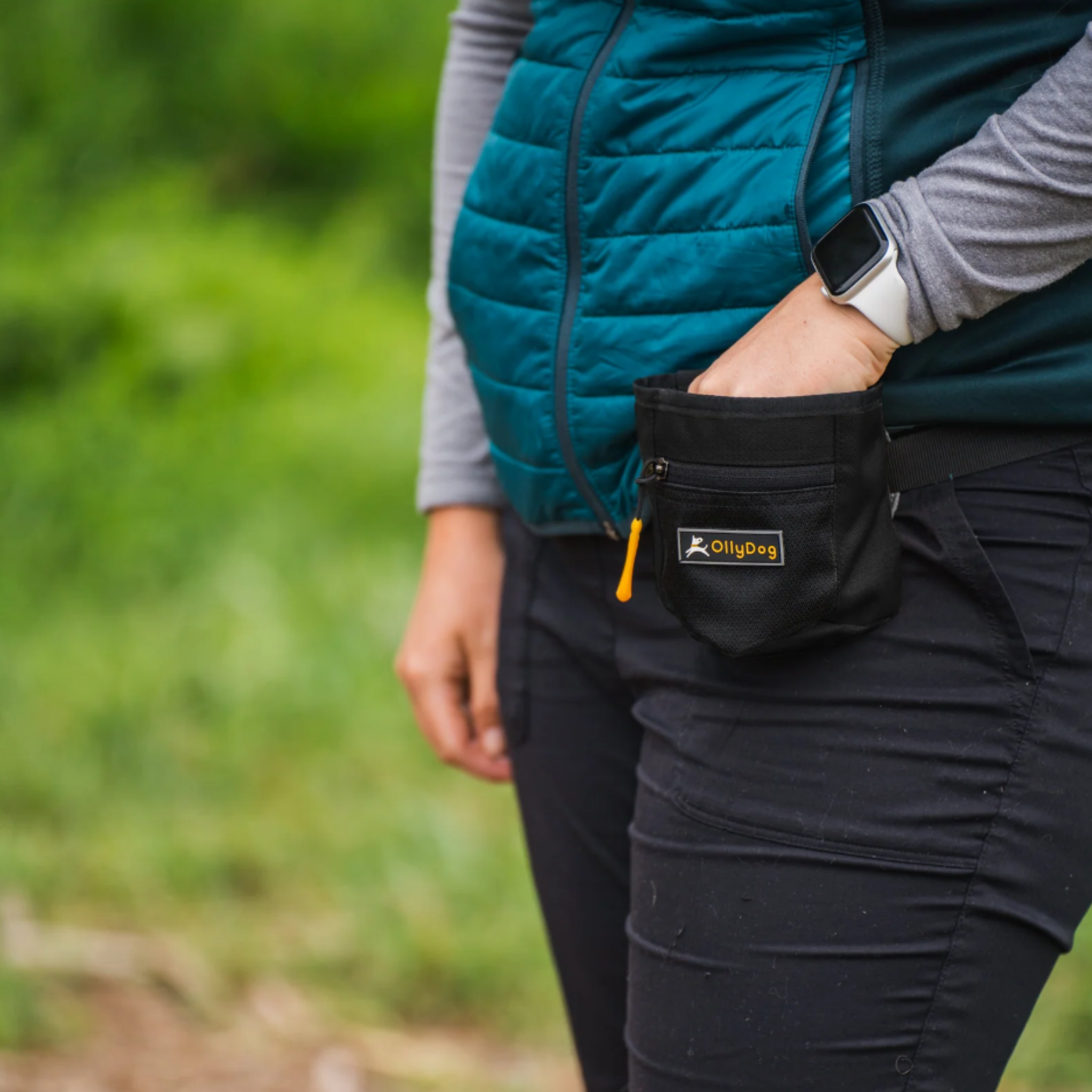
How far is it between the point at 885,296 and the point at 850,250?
4 centimetres

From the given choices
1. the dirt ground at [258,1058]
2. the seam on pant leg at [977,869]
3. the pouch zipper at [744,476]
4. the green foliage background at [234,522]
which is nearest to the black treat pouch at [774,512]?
the pouch zipper at [744,476]

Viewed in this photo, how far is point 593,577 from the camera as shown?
1139 millimetres

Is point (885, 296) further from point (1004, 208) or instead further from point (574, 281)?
point (574, 281)

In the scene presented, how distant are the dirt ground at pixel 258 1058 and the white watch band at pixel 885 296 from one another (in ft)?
6.18

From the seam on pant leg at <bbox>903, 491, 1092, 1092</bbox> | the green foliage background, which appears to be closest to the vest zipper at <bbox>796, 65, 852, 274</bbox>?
the seam on pant leg at <bbox>903, 491, 1092, 1092</bbox>

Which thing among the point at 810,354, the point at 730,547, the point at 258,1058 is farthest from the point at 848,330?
the point at 258,1058

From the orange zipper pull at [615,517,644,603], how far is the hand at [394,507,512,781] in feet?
1.12

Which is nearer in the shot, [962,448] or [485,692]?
[962,448]

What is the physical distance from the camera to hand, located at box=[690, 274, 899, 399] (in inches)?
35.8

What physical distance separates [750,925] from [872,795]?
0.12m

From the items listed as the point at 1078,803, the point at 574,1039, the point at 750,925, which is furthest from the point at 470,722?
the point at 1078,803

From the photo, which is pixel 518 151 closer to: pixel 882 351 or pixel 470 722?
pixel 882 351

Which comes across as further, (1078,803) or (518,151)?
(518,151)

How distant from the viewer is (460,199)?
1.37 m
